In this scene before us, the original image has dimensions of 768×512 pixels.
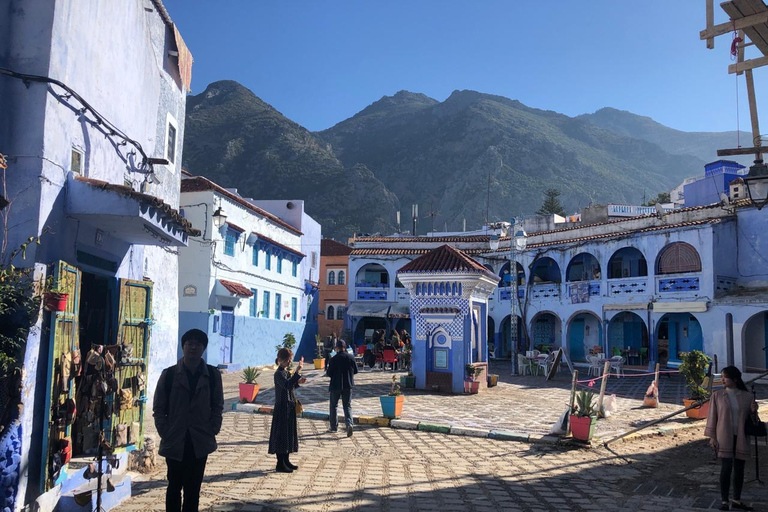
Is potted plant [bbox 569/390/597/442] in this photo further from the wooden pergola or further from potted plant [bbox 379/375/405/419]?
the wooden pergola

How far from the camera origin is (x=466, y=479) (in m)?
7.57

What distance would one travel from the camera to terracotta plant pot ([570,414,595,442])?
9.80 metres

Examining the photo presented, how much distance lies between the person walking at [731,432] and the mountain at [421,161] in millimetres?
48482

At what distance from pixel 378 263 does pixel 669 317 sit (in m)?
14.7

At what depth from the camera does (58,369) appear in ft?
20.6

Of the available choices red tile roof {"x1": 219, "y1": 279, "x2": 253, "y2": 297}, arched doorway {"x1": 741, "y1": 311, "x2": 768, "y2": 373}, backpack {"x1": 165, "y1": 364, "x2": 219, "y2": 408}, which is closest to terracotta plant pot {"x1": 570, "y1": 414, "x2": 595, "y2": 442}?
backpack {"x1": 165, "y1": 364, "x2": 219, "y2": 408}

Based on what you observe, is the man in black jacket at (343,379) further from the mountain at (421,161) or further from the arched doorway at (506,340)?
the mountain at (421,161)

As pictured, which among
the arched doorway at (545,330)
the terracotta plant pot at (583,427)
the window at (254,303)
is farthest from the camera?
the arched doorway at (545,330)

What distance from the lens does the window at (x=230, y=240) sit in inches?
866

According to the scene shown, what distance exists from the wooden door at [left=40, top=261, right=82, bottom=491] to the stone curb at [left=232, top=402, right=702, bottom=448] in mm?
6026

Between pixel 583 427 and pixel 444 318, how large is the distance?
23.1ft

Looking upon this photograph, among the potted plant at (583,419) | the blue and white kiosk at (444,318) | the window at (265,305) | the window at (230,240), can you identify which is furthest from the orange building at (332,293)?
the potted plant at (583,419)

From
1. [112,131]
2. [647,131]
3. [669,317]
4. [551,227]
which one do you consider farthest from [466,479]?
[647,131]

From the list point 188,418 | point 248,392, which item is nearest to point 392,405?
point 248,392
